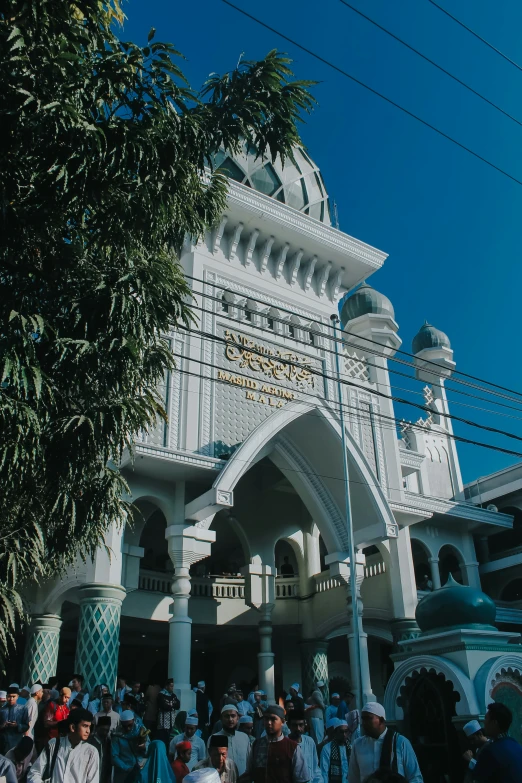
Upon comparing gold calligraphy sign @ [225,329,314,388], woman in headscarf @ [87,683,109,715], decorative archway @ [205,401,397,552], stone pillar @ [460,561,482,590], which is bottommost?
woman in headscarf @ [87,683,109,715]

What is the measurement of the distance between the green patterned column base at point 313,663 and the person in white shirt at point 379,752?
12454mm

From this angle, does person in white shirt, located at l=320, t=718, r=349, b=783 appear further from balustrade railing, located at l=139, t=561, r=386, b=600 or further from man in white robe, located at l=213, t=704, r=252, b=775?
balustrade railing, located at l=139, t=561, r=386, b=600

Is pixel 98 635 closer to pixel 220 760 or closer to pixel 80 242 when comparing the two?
pixel 80 242

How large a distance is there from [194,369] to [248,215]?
12.7 ft

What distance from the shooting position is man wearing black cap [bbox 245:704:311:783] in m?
4.40

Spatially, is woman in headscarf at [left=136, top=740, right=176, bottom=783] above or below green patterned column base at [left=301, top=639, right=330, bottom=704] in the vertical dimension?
below

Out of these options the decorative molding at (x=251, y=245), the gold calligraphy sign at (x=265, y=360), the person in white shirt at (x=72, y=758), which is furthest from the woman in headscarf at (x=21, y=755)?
the decorative molding at (x=251, y=245)

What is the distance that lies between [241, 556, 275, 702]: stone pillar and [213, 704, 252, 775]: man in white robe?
34.4 ft

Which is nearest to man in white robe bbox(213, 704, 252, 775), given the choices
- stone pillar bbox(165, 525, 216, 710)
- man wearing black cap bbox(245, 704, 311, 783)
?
man wearing black cap bbox(245, 704, 311, 783)

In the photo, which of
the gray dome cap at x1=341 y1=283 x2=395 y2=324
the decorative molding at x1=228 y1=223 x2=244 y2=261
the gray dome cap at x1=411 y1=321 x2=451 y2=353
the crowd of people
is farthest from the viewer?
the gray dome cap at x1=411 y1=321 x2=451 y2=353

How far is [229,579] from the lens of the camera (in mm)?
16953

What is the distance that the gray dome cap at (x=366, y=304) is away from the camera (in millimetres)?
19500

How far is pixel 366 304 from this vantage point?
19.6 meters

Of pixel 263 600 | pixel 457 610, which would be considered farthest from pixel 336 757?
pixel 263 600
